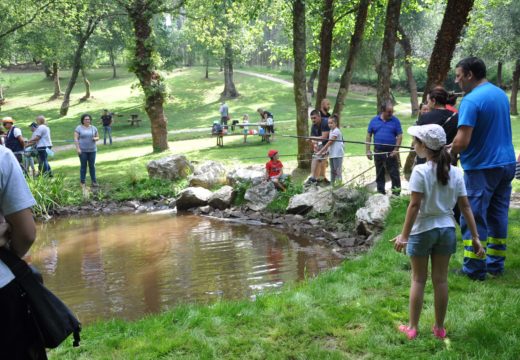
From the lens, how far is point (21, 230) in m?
2.24

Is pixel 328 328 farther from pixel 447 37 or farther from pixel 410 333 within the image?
pixel 447 37

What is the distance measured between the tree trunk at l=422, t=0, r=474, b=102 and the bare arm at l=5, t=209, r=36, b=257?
25.1 feet

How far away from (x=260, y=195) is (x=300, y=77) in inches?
142

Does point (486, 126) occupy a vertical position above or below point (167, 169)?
above

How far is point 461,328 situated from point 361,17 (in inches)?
423

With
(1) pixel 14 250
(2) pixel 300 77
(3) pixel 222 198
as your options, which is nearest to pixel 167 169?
(3) pixel 222 198

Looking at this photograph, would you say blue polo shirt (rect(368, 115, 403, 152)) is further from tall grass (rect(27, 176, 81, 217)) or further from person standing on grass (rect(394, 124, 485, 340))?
tall grass (rect(27, 176, 81, 217))

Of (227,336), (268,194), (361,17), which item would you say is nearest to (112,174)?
(268,194)

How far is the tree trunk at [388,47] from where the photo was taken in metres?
11.7

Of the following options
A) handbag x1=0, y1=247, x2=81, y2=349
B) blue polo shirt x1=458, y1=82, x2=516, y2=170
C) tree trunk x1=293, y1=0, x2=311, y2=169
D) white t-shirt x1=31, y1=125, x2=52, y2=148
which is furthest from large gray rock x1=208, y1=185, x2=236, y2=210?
handbag x1=0, y1=247, x2=81, y2=349

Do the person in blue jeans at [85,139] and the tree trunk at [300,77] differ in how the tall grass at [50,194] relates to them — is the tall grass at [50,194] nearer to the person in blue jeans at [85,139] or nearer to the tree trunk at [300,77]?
the person in blue jeans at [85,139]

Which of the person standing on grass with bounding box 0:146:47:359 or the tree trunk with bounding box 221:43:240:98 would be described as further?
the tree trunk with bounding box 221:43:240:98

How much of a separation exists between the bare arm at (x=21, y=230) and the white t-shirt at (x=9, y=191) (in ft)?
0.10

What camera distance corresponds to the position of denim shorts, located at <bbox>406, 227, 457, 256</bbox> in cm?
344
